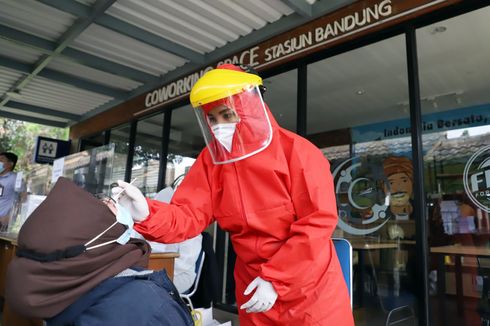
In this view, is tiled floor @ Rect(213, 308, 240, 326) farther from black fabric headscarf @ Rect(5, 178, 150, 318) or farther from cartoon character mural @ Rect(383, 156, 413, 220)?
black fabric headscarf @ Rect(5, 178, 150, 318)

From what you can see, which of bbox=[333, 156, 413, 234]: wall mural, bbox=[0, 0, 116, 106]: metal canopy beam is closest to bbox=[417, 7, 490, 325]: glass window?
bbox=[333, 156, 413, 234]: wall mural

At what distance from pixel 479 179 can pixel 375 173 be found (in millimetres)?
971

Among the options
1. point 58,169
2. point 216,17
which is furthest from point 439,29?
point 58,169

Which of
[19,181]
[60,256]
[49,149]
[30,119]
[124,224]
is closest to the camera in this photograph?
[60,256]

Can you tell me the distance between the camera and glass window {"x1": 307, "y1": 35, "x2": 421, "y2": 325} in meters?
3.21

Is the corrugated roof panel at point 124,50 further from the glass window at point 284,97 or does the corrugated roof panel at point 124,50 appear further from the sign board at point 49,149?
the sign board at point 49,149

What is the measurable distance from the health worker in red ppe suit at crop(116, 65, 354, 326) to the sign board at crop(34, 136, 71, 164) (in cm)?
688

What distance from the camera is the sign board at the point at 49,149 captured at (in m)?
7.25

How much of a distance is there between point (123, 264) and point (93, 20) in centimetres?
309

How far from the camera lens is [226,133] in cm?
146

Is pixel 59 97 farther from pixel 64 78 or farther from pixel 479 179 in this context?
pixel 479 179

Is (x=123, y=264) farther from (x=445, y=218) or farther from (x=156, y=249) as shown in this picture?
(x=445, y=218)

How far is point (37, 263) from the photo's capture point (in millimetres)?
889

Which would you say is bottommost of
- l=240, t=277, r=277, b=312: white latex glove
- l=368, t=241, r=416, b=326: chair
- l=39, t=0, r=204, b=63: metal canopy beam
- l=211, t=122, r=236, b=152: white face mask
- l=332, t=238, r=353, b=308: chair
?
l=368, t=241, r=416, b=326: chair
